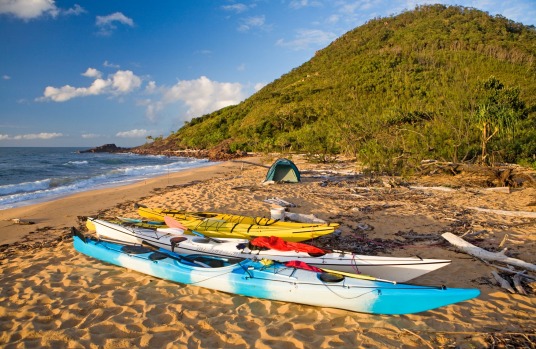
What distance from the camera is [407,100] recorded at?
3562cm

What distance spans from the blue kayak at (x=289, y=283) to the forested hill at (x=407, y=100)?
10.7m

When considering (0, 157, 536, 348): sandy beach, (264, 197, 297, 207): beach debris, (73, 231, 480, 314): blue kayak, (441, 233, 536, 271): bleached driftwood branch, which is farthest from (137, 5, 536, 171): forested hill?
(73, 231, 480, 314): blue kayak

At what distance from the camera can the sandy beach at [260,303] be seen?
3783mm

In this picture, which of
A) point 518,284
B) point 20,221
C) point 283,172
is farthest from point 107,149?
point 518,284

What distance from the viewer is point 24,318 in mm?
4277

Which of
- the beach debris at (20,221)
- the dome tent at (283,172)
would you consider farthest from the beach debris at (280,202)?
the beach debris at (20,221)

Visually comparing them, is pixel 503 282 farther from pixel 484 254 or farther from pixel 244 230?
pixel 244 230

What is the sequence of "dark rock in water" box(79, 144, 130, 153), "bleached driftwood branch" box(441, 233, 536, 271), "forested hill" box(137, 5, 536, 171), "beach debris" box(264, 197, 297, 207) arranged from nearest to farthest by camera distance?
"bleached driftwood branch" box(441, 233, 536, 271) → "beach debris" box(264, 197, 297, 207) → "forested hill" box(137, 5, 536, 171) → "dark rock in water" box(79, 144, 130, 153)

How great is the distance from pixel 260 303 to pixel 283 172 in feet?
33.5

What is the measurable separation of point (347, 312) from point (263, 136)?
121 ft

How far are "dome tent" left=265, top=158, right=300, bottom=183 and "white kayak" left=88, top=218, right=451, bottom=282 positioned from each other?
8.15m

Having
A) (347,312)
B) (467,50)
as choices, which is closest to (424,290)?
(347,312)

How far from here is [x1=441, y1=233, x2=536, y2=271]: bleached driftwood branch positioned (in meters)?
5.21

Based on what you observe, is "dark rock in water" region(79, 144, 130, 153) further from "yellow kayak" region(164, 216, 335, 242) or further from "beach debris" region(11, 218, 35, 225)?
"yellow kayak" region(164, 216, 335, 242)
